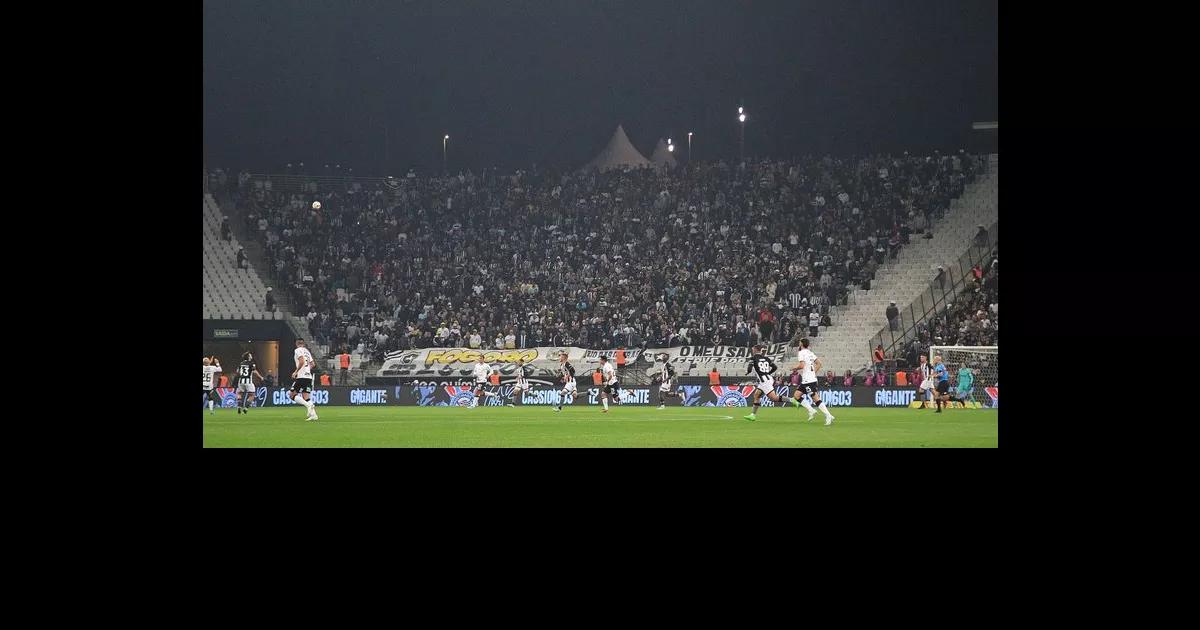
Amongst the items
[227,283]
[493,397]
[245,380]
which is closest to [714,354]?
[493,397]

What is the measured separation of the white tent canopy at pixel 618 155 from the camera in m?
54.7

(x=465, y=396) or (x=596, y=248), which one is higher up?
(x=596, y=248)

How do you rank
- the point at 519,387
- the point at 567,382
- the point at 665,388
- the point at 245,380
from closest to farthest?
the point at 245,380
the point at 567,382
the point at 665,388
the point at 519,387

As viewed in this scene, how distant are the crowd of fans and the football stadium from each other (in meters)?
0.12

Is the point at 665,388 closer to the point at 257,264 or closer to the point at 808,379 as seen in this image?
the point at 808,379

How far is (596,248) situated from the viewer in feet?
158

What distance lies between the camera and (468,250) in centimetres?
4816

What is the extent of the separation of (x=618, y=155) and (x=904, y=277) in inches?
678

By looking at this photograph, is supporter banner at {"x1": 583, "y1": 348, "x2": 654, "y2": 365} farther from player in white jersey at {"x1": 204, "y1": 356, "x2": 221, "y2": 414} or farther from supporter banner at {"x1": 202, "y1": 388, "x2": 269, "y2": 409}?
player in white jersey at {"x1": 204, "y1": 356, "x2": 221, "y2": 414}

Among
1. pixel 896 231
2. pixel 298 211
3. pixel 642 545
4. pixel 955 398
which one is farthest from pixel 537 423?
pixel 298 211

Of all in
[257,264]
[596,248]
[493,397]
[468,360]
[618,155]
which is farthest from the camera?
[618,155]

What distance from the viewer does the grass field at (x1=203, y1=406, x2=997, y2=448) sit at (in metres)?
20.8

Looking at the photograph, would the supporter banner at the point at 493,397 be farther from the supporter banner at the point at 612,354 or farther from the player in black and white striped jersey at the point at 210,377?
the player in black and white striped jersey at the point at 210,377
